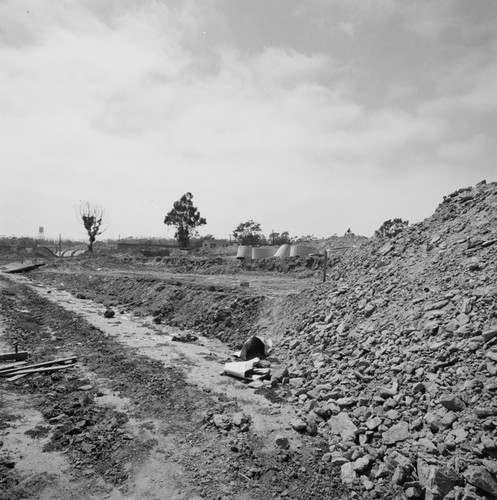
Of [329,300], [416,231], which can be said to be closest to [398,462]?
[329,300]

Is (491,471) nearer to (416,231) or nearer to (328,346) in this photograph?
(328,346)

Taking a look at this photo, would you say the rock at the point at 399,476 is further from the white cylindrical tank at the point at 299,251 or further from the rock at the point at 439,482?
the white cylindrical tank at the point at 299,251

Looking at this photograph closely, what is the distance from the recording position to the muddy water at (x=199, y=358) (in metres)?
5.76

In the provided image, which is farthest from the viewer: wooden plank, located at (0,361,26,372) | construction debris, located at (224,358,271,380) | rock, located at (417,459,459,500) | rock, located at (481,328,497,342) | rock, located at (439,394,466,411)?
wooden plank, located at (0,361,26,372)

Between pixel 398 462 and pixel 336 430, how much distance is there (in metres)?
1.09

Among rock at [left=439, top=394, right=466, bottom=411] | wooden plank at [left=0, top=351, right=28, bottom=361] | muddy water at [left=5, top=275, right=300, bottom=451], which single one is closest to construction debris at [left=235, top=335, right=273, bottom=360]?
muddy water at [left=5, top=275, right=300, bottom=451]

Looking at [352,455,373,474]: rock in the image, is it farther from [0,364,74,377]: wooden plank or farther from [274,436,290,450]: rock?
[0,364,74,377]: wooden plank

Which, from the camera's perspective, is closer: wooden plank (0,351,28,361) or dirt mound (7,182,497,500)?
dirt mound (7,182,497,500)

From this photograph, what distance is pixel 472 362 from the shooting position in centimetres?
502

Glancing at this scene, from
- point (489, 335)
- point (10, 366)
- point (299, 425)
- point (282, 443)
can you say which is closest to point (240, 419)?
point (282, 443)

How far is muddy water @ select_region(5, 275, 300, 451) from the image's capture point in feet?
18.9

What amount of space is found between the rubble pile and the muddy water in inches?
19.3

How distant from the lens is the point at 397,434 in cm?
468

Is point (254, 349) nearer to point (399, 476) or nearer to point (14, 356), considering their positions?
point (399, 476)
